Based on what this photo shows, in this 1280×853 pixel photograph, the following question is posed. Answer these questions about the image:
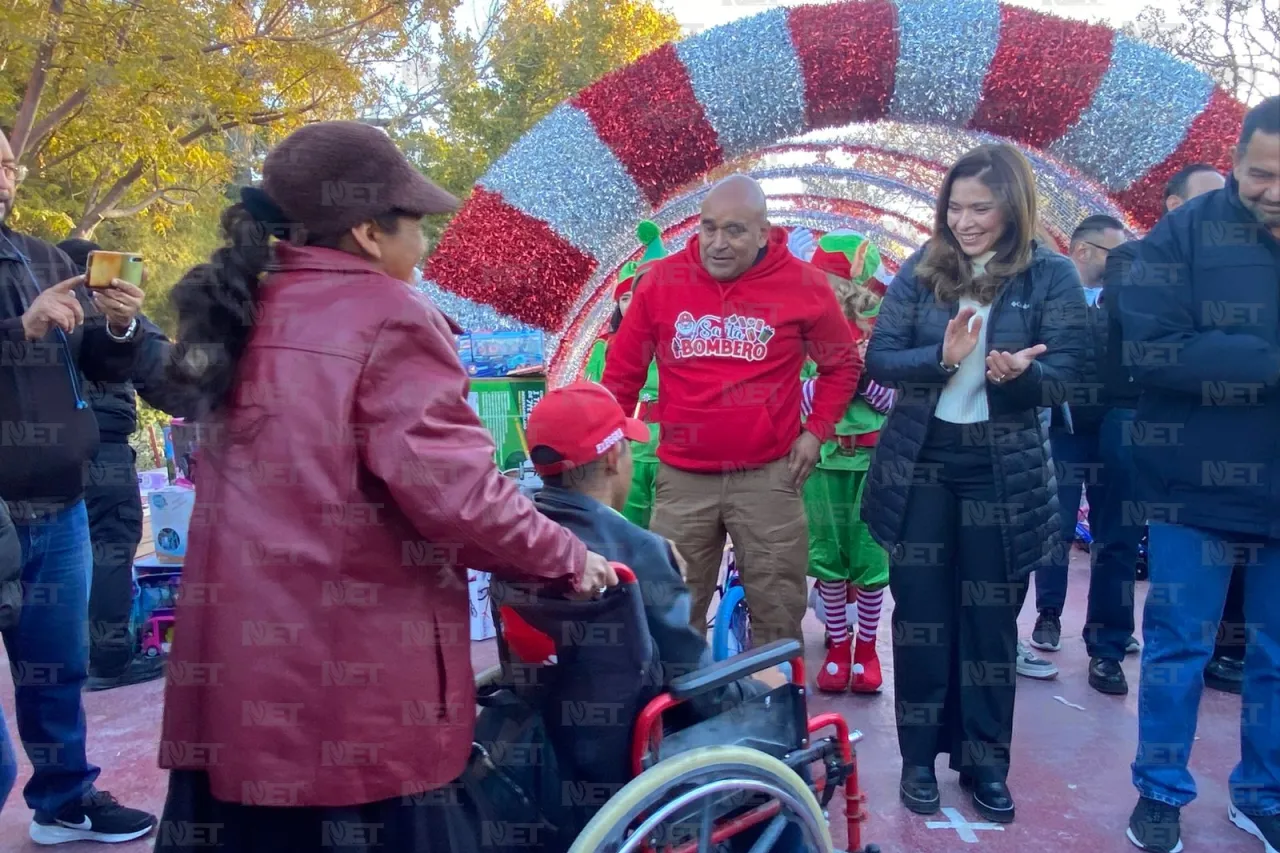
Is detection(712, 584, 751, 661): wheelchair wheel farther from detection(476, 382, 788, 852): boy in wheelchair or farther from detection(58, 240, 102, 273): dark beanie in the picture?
detection(58, 240, 102, 273): dark beanie

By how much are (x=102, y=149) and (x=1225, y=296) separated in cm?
854

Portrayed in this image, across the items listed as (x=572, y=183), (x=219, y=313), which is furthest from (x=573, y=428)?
(x=572, y=183)

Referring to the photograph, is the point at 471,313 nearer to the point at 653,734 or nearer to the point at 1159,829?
the point at 653,734

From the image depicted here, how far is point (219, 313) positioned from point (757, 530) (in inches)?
77.4

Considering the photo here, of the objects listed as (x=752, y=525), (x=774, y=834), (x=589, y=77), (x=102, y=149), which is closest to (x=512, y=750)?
(x=774, y=834)

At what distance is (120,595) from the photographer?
12.8ft

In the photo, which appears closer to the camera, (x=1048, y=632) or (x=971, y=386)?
(x=971, y=386)

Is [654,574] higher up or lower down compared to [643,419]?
lower down

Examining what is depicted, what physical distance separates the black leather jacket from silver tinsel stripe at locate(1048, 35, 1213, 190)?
11.0ft

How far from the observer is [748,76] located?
4.43 m

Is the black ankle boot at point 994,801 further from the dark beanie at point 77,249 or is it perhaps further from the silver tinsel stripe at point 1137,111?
the dark beanie at point 77,249

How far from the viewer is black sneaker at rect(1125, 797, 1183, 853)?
8.16 feet

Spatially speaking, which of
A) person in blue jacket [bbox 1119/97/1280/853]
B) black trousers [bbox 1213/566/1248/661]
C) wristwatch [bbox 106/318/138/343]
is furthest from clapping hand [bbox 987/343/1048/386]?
wristwatch [bbox 106/318/138/343]

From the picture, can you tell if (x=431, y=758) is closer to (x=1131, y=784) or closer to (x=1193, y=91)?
(x=1131, y=784)
